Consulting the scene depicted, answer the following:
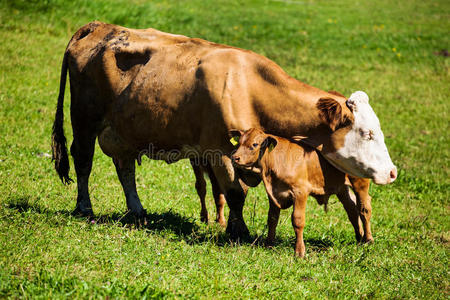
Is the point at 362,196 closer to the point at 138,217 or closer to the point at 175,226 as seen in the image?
the point at 175,226

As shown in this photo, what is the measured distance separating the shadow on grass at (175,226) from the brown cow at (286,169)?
0.60 metres

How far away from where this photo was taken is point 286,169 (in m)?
6.30

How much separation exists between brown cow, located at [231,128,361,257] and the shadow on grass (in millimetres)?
604

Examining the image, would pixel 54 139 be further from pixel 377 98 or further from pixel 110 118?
pixel 377 98

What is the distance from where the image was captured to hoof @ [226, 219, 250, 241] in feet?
22.5

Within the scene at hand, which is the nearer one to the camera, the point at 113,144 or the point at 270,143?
the point at 270,143

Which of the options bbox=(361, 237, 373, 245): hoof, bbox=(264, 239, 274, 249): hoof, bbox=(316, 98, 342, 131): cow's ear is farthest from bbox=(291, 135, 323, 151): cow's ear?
bbox=(361, 237, 373, 245): hoof

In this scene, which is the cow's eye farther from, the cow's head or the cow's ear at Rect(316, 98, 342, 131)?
the cow's ear at Rect(316, 98, 342, 131)

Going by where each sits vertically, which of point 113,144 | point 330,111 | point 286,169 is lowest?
point 113,144

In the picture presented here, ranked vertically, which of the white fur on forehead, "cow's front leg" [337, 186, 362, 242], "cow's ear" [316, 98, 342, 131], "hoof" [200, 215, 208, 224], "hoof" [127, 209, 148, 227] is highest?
the white fur on forehead

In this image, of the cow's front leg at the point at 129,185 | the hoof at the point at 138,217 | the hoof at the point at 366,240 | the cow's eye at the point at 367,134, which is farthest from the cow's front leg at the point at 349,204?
the cow's front leg at the point at 129,185

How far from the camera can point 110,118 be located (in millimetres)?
7484

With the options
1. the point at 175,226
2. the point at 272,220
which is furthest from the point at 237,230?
the point at 175,226

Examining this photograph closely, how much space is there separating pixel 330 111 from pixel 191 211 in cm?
306
